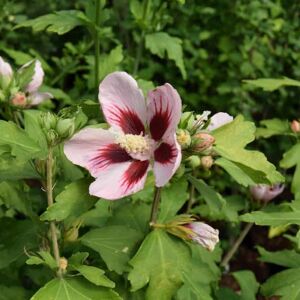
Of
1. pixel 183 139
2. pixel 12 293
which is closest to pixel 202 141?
pixel 183 139

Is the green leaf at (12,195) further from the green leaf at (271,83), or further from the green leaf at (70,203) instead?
the green leaf at (271,83)

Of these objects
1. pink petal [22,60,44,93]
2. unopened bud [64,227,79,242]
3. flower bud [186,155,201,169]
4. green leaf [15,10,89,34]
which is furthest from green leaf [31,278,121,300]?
green leaf [15,10,89,34]

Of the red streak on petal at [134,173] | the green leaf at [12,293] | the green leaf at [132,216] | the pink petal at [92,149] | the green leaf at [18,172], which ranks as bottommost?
the green leaf at [12,293]

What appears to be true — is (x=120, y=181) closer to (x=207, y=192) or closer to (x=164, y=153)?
(x=164, y=153)

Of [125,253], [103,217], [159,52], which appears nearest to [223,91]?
[159,52]

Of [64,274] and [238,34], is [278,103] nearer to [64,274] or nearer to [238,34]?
[238,34]

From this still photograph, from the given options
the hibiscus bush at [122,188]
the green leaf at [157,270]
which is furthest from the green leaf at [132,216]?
the green leaf at [157,270]
